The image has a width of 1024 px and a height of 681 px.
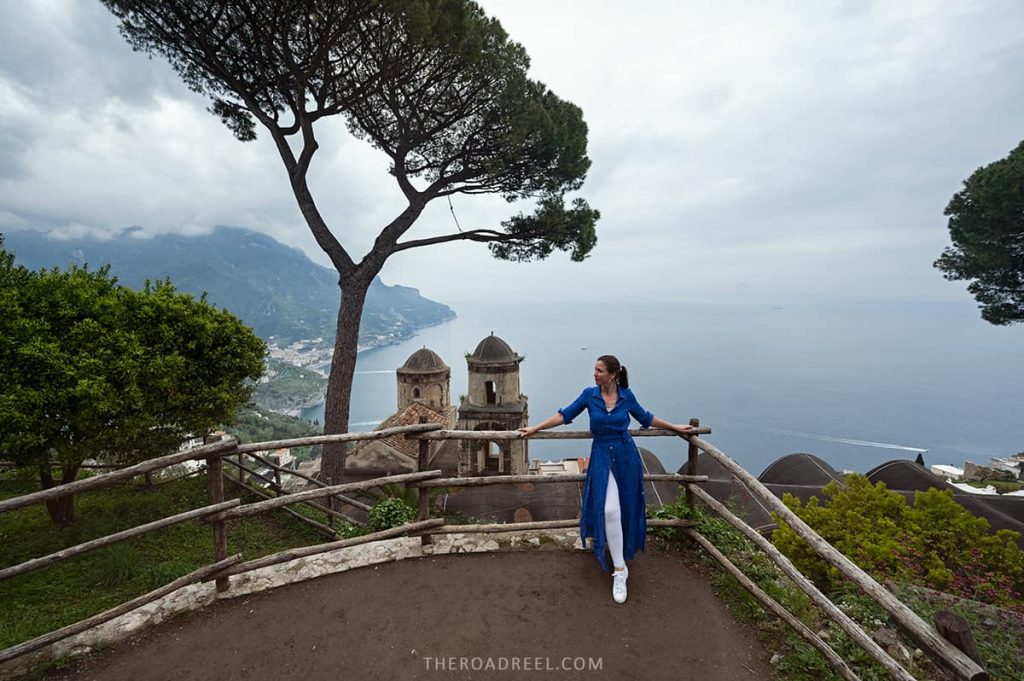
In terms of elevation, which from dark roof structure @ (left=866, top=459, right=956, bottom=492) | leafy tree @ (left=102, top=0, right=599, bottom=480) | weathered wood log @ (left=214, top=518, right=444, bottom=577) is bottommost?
dark roof structure @ (left=866, top=459, right=956, bottom=492)

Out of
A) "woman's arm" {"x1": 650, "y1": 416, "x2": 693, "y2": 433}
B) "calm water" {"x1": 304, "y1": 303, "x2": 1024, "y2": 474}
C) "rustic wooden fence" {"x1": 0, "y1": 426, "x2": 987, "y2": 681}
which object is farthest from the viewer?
"calm water" {"x1": 304, "y1": 303, "x2": 1024, "y2": 474}

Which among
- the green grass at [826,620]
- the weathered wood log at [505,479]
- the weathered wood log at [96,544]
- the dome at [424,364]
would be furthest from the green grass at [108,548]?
the dome at [424,364]

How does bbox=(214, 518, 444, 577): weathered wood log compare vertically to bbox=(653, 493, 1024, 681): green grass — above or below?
above

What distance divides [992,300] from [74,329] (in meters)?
26.5

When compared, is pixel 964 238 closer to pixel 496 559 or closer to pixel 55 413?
pixel 496 559

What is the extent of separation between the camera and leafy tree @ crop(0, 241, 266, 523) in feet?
18.4

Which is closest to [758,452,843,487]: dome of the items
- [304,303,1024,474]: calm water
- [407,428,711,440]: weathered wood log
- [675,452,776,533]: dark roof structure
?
[675,452,776,533]: dark roof structure

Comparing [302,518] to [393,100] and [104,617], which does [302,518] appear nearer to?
[104,617]

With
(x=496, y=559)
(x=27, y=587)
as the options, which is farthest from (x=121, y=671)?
(x=27, y=587)

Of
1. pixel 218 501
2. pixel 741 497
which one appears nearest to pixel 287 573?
pixel 218 501

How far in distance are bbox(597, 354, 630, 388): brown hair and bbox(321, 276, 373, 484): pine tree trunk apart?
691 cm

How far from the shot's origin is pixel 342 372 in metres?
9.38

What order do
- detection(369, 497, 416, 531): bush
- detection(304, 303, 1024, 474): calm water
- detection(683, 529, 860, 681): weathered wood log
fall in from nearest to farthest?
detection(683, 529, 860, 681): weathered wood log
detection(369, 497, 416, 531): bush
detection(304, 303, 1024, 474): calm water

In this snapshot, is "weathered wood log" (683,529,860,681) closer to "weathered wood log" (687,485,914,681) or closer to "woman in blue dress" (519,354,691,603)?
"weathered wood log" (687,485,914,681)
